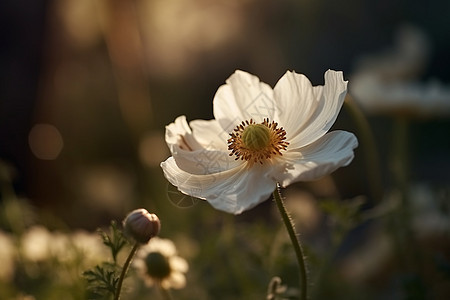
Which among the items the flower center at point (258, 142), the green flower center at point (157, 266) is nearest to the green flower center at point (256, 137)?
the flower center at point (258, 142)

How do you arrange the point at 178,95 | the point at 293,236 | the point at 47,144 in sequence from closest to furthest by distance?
the point at 293,236 < the point at 47,144 < the point at 178,95

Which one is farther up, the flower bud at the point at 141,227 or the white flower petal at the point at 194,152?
the white flower petal at the point at 194,152

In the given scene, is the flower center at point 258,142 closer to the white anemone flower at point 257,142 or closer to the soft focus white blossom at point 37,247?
the white anemone flower at point 257,142

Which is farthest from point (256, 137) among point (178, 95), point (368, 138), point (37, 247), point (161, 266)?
point (178, 95)

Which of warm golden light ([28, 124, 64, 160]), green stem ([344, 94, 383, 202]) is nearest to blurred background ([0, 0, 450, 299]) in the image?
warm golden light ([28, 124, 64, 160])

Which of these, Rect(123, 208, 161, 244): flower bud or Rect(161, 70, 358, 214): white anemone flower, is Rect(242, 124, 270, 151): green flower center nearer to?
Rect(161, 70, 358, 214): white anemone flower

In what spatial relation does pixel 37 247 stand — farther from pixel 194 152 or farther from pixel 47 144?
pixel 47 144
